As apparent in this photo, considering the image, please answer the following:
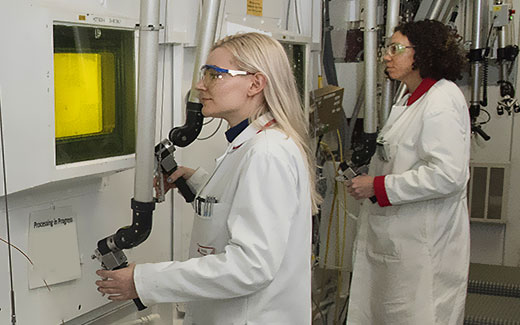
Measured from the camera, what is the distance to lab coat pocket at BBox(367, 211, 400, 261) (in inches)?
87.0

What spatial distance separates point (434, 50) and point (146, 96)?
125cm

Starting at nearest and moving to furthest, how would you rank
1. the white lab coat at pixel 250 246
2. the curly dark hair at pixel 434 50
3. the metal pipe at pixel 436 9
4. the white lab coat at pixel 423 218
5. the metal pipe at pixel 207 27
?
the white lab coat at pixel 250 246
the metal pipe at pixel 207 27
the white lab coat at pixel 423 218
the curly dark hair at pixel 434 50
the metal pipe at pixel 436 9

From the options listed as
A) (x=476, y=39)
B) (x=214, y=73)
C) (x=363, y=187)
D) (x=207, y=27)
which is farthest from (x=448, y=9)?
(x=214, y=73)

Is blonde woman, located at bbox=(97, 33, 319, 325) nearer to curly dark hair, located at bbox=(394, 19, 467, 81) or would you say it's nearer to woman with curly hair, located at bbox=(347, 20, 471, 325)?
woman with curly hair, located at bbox=(347, 20, 471, 325)

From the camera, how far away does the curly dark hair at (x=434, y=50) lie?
218 centimetres

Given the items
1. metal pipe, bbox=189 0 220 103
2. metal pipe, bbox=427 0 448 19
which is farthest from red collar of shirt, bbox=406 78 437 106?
metal pipe, bbox=427 0 448 19

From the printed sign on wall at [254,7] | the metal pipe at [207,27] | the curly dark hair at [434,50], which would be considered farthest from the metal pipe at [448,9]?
the metal pipe at [207,27]

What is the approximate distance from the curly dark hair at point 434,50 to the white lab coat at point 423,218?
2.2 inches

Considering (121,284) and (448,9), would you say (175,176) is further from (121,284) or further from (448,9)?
(448,9)

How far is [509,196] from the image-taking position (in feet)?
12.1

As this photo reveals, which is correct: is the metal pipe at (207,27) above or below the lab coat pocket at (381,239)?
above

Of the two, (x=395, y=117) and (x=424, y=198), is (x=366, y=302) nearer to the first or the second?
(x=424, y=198)

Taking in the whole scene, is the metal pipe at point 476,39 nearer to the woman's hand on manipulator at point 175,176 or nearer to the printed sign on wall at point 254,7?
the printed sign on wall at point 254,7

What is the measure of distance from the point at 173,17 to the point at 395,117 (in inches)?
38.0
